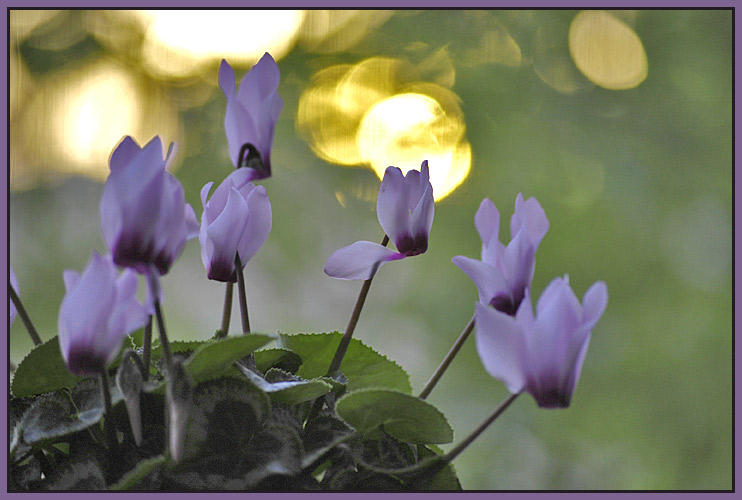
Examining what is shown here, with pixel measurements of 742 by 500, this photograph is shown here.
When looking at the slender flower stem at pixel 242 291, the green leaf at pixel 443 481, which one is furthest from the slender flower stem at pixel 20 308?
the green leaf at pixel 443 481

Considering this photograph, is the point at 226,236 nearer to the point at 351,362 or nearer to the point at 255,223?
the point at 255,223

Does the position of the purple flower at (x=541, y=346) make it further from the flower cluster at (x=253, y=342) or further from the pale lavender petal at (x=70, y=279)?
the pale lavender petal at (x=70, y=279)

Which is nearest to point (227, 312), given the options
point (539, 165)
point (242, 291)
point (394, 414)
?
point (242, 291)

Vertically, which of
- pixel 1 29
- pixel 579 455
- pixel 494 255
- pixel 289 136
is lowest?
pixel 579 455

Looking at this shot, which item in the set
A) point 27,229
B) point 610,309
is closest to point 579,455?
point 610,309

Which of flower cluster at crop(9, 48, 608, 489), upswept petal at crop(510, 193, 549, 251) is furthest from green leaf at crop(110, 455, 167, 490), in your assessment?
upswept petal at crop(510, 193, 549, 251)

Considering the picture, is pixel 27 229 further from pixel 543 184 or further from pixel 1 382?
pixel 1 382
